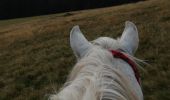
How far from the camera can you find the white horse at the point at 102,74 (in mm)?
1363

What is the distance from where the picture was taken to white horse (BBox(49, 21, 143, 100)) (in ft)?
4.47

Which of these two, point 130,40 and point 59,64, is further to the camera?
point 59,64

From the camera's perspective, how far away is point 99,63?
5.17 feet

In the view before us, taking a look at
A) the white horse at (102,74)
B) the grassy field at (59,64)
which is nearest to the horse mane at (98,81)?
the white horse at (102,74)

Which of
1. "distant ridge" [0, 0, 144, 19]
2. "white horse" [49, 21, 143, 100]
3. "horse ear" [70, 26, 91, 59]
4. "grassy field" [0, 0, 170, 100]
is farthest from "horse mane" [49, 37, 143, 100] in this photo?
"distant ridge" [0, 0, 144, 19]

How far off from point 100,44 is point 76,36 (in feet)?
1.07

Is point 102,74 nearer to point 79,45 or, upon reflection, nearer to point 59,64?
point 79,45

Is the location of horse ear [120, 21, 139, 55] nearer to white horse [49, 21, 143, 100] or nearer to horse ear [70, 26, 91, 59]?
white horse [49, 21, 143, 100]

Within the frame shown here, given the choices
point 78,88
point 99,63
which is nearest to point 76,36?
point 99,63

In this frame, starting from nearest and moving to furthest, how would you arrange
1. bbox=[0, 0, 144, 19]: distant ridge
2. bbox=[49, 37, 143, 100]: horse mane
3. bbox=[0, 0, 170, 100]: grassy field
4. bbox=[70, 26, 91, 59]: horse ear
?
bbox=[49, 37, 143, 100]: horse mane, bbox=[70, 26, 91, 59]: horse ear, bbox=[0, 0, 170, 100]: grassy field, bbox=[0, 0, 144, 19]: distant ridge

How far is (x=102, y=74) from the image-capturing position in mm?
1479

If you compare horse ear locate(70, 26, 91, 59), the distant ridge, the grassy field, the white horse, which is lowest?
the distant ridge

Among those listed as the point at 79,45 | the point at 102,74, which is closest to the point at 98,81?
the point at 102,74

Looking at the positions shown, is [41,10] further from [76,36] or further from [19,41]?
[76,36]
